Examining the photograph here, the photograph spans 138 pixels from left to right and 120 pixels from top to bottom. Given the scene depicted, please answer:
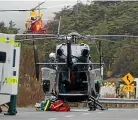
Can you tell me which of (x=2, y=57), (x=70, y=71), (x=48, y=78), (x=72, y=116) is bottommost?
(x=72, y=116)

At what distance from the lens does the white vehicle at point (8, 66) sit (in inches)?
739

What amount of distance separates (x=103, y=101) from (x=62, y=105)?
6.56m

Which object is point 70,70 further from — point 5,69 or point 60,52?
point 5,69

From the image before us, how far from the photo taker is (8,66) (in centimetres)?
1905

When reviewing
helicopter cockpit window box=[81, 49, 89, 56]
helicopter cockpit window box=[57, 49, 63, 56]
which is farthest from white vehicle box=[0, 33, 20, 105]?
helicopter cockpit window box=[81, 49, 89, 56]

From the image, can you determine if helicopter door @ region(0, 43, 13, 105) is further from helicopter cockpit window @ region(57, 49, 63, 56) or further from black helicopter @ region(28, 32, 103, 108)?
helicopter cockpit window @ region(57, 49, 63, 56)

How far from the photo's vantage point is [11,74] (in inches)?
757

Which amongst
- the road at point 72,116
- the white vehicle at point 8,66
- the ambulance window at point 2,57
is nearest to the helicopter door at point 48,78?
the road at point 72,116

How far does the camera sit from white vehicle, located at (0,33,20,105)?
18766mm

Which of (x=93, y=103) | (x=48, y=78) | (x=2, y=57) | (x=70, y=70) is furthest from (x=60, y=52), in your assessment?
(x=93, y=103)

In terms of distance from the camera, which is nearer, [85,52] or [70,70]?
[70,70]

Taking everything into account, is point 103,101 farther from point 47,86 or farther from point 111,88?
point 111,88

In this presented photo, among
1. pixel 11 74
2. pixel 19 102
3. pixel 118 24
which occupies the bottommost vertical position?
pixel 19 102

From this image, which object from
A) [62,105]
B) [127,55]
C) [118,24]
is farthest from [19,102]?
[118,24]
